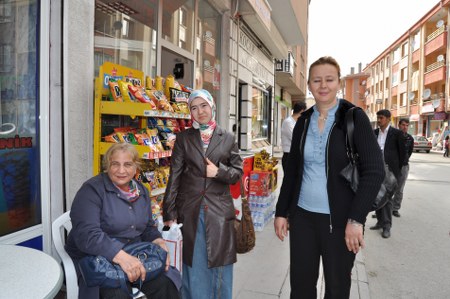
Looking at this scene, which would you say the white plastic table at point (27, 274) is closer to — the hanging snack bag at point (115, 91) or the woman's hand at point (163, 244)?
the woman's hand at point (163, 244)

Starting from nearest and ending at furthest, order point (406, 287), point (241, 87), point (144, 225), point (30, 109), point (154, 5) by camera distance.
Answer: point (144, 225) < point (30, 109) < point (406, 287) < point (154, 5) < point (241, 87)

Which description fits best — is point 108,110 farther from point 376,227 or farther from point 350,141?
point 376,227

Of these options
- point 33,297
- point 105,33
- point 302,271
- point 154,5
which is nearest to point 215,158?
point 302,271

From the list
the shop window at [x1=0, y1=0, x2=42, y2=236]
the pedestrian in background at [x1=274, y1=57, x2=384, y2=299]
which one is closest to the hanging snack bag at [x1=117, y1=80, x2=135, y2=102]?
the shop window at [x1=0, y1=0, x2=42, y2=236]

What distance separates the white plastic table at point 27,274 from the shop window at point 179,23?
12.7 feet

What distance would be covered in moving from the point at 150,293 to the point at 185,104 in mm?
2162

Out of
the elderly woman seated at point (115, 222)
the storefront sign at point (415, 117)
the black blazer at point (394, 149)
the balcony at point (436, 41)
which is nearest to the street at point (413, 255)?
the black blazer at point (394, 149)

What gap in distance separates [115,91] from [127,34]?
1.68 m

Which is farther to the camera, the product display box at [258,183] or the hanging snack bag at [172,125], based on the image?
the product display box at [258,183]

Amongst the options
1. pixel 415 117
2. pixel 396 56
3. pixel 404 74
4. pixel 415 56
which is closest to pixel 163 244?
pixel 415 117

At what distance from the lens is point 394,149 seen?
5211mm

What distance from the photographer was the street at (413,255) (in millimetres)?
3605

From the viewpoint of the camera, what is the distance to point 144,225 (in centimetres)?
239

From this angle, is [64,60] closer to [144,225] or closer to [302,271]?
[144,225]
